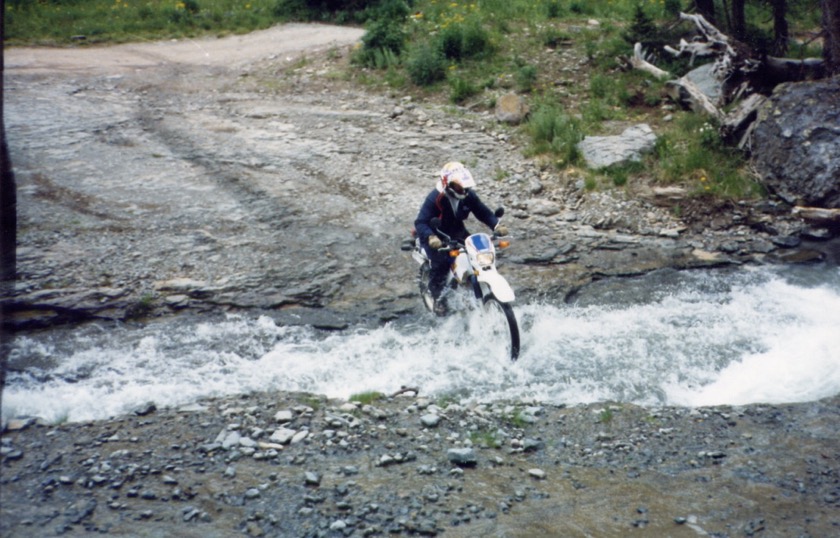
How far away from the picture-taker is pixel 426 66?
1706 centimetres

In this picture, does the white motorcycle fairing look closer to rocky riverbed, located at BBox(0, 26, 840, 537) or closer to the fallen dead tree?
rocky riverbed, located at BBox(0, 26, 840, 537)

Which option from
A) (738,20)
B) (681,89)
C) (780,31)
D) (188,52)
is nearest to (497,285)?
(681,89)

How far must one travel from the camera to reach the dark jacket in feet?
29.8

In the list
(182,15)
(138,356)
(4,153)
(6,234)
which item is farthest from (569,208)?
(182,15)

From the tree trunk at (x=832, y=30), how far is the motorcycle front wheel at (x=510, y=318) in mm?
8754

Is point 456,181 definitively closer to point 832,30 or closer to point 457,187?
point 457,187

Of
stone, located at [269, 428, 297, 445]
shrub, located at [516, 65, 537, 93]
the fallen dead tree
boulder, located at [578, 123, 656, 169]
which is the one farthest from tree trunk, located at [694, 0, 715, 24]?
stone, located at [269, 428, 297, 445]

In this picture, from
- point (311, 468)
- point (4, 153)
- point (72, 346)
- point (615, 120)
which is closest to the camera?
point (311, 468)

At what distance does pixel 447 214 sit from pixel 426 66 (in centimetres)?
877

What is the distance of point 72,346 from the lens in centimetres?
841

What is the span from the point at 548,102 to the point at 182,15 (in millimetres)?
12782

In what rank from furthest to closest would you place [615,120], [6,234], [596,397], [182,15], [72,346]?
1. [182,15]
2. [615,120]
3. [6,234]
4. [72,346]
5. [596,397]

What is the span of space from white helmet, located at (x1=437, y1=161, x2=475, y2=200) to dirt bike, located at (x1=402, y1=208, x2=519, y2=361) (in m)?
0.44

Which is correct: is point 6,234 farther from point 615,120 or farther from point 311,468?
point 615,120
